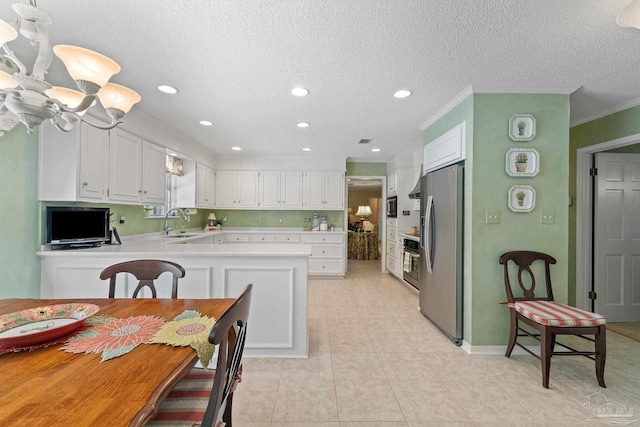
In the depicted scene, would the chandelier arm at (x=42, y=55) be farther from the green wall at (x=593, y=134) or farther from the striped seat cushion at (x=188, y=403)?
the green wall at (x=593, y=134)

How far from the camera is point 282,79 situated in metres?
2.37

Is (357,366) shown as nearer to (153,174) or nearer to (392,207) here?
(153,174)

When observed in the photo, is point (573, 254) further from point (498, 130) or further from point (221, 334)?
point (221, 334)

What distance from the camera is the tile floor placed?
1722 mm

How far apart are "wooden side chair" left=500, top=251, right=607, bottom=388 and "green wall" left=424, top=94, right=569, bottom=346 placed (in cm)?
11

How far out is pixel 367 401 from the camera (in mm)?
1866

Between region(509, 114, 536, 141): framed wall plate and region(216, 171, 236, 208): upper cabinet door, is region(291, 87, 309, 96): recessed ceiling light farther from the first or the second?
region(216, 171, 236, 208): upper cabinet door

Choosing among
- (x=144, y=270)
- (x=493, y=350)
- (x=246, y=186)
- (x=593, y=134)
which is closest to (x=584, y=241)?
(x=593, y=134)

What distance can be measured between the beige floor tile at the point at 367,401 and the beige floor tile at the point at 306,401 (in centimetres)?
6

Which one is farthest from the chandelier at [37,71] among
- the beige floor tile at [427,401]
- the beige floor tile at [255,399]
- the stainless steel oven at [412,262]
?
the stainless steel oven at [412,262]

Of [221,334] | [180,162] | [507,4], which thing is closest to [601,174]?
[507,4]

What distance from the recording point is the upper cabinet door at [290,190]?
Result: 5.54 meters

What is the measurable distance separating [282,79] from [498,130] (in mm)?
2001

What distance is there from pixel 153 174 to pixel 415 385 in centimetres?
356
